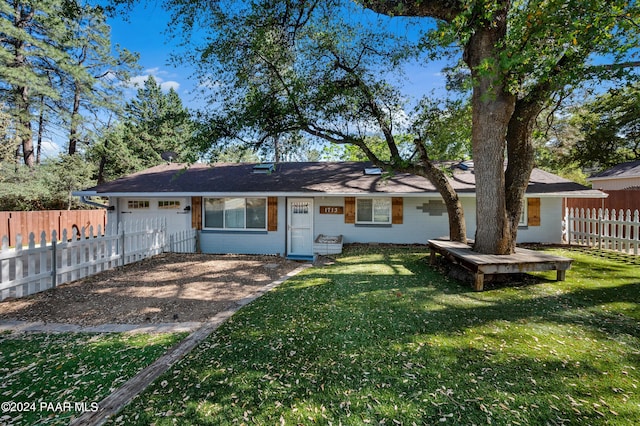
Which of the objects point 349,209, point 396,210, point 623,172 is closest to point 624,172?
point 623,172

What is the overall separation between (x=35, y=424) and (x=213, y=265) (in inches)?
226

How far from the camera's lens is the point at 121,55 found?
71.3ft

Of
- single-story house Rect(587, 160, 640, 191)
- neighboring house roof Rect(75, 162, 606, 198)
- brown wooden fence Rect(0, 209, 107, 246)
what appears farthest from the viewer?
single-story house Rect(587, 160, 640, 191)

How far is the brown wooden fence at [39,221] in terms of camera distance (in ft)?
39.4

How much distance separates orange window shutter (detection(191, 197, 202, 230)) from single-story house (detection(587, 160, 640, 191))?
22.2 meters

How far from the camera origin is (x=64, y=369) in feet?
9.32

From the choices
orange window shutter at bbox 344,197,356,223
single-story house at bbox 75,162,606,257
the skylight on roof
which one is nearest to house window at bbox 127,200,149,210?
single-story house at bbox 75,162,606,257

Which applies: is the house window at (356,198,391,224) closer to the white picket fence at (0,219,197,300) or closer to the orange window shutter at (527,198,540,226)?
the orange window shutter at (527,198,540,226)

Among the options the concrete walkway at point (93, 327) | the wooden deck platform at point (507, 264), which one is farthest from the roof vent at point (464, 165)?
the concrete walkway at point (93, 327)

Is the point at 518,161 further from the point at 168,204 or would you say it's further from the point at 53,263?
the point at 168,204

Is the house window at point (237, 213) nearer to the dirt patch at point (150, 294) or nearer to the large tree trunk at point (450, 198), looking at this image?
the dirt patch at point (150, 294)

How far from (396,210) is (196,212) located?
7557mm

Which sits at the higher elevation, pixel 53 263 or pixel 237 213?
pixel 237 213

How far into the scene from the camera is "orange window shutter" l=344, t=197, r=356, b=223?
34.9 feet
